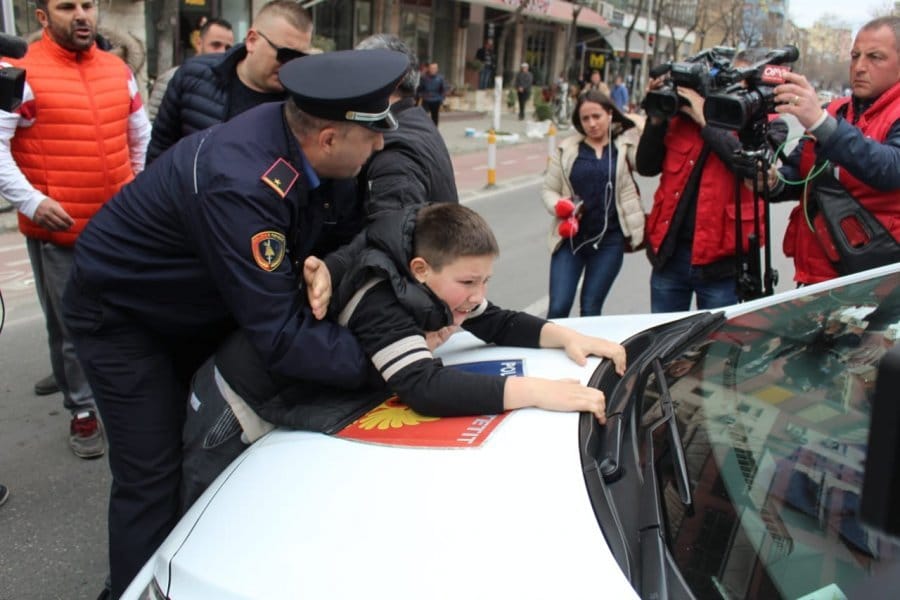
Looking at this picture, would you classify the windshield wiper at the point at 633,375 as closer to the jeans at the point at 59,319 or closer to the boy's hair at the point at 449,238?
the boy's hair at the point at 449,238

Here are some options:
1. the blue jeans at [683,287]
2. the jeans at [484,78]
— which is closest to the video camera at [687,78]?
the blue jeans at [683,287]

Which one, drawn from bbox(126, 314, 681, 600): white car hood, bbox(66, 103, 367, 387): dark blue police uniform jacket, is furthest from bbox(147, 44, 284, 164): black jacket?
bbox(126, 314, 681, 600): white car hood

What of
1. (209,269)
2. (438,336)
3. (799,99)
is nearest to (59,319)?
(209,269)

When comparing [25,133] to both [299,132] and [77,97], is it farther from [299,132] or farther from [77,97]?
[299,132]

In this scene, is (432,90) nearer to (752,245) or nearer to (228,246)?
(752,245)

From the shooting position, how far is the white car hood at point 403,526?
1275mm

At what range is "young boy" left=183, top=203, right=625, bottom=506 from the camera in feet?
5.75

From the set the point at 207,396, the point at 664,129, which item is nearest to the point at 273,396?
the point at 207,396

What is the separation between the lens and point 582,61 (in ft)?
111

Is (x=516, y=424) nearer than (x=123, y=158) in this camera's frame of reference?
Yes

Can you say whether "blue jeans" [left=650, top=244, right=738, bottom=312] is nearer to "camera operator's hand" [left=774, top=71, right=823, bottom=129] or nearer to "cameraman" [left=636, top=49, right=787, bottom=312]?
"cameraman" [left=636, top=49, right=787, bottom=312]

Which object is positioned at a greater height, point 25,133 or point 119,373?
point 25,133

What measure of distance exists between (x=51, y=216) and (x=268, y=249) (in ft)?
5.89

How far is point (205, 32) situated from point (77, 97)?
5.14 ft
